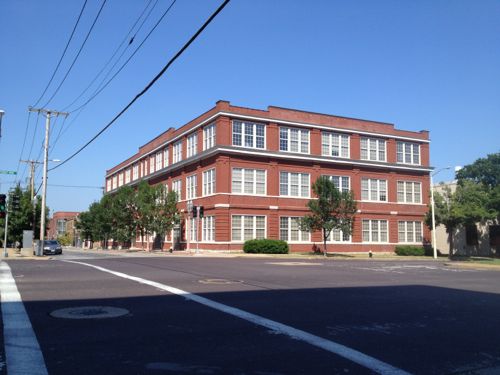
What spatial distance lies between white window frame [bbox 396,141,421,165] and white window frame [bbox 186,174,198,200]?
21986 mm

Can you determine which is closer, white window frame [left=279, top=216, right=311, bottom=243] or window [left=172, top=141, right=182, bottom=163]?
white window frame [left=279, top=216, right=311, bottom=243]

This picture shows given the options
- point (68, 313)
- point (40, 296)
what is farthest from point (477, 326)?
point (40, 296)

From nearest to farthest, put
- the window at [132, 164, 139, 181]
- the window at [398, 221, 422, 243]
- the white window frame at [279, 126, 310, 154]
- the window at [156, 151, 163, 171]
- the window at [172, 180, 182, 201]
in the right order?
the white window frame at [279, 126, 310, 154] → the window at [172, 180, 182, 201] → the window at [398, 221, 422, 243] → the window at [156, 151, 163, 171] → the window at [132, 164, 139, 181]

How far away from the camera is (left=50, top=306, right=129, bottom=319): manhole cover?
848 centimetres

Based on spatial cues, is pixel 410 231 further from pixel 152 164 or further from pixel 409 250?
pixel 152 164

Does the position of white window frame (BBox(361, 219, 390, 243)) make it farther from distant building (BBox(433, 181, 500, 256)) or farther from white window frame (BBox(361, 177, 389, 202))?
distant building (BBox(433, 181, 500, 256))

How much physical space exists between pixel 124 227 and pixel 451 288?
4279cm

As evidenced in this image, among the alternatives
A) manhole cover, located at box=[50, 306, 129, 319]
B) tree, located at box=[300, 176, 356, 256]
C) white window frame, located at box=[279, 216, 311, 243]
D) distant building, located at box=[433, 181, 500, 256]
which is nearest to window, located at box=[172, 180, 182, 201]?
white window frame, located at box=[279, 216, 311, 243]

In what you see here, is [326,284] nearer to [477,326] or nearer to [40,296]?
[477,326]

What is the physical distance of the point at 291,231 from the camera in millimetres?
44531

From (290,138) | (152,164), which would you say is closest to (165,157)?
(152,164)

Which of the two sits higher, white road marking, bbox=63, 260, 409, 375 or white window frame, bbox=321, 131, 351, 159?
white window frame, bbox=321, 131, 351, 159

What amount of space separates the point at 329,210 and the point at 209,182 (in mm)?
11402

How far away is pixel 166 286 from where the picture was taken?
1316cm
